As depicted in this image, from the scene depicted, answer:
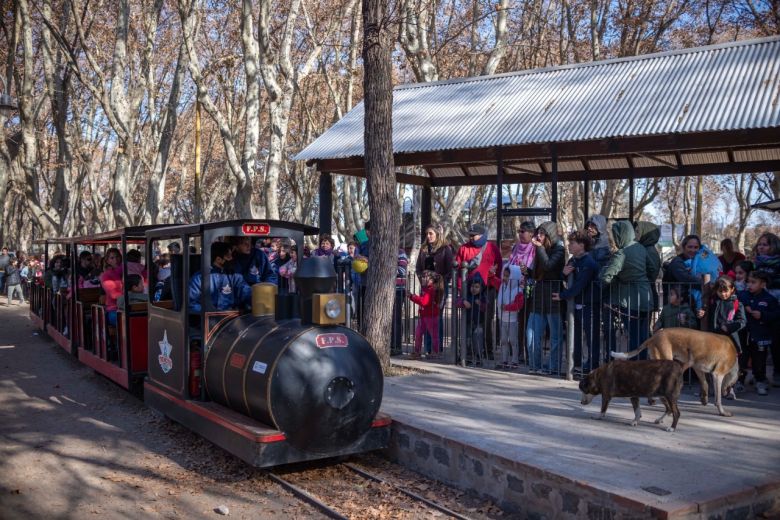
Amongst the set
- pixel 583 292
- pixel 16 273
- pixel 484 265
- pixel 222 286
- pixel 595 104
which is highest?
pixel 595 104

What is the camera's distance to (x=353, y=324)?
13109 millimetres

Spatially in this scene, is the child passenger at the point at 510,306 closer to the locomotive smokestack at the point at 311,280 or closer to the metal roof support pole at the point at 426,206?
the locomotive smokestack at the point at 311,280

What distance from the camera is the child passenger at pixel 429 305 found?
11.1m

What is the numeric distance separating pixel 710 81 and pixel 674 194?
26295mm

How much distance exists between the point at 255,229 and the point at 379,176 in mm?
2821

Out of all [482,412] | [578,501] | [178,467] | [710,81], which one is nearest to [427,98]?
[710,81]

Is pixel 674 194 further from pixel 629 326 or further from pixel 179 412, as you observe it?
pixel 179 412

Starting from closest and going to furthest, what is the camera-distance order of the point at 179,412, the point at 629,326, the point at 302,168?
the point at 179,412
the point at 629,326
the point at 302,168

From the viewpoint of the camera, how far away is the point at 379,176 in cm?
994

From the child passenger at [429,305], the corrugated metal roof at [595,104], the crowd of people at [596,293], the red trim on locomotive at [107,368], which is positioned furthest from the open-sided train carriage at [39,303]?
the crowd of people at [596,293]

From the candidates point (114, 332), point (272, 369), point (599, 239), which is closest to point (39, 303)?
point (114, 332)

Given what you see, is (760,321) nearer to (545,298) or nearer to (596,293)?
(596,293)

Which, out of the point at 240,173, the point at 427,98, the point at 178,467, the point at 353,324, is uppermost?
the point at 427,98

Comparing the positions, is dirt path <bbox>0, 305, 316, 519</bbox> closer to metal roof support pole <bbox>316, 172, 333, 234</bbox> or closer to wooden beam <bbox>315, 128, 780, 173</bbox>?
metal roof support pole <bbox>316, 172, 333, 234</bbox>
